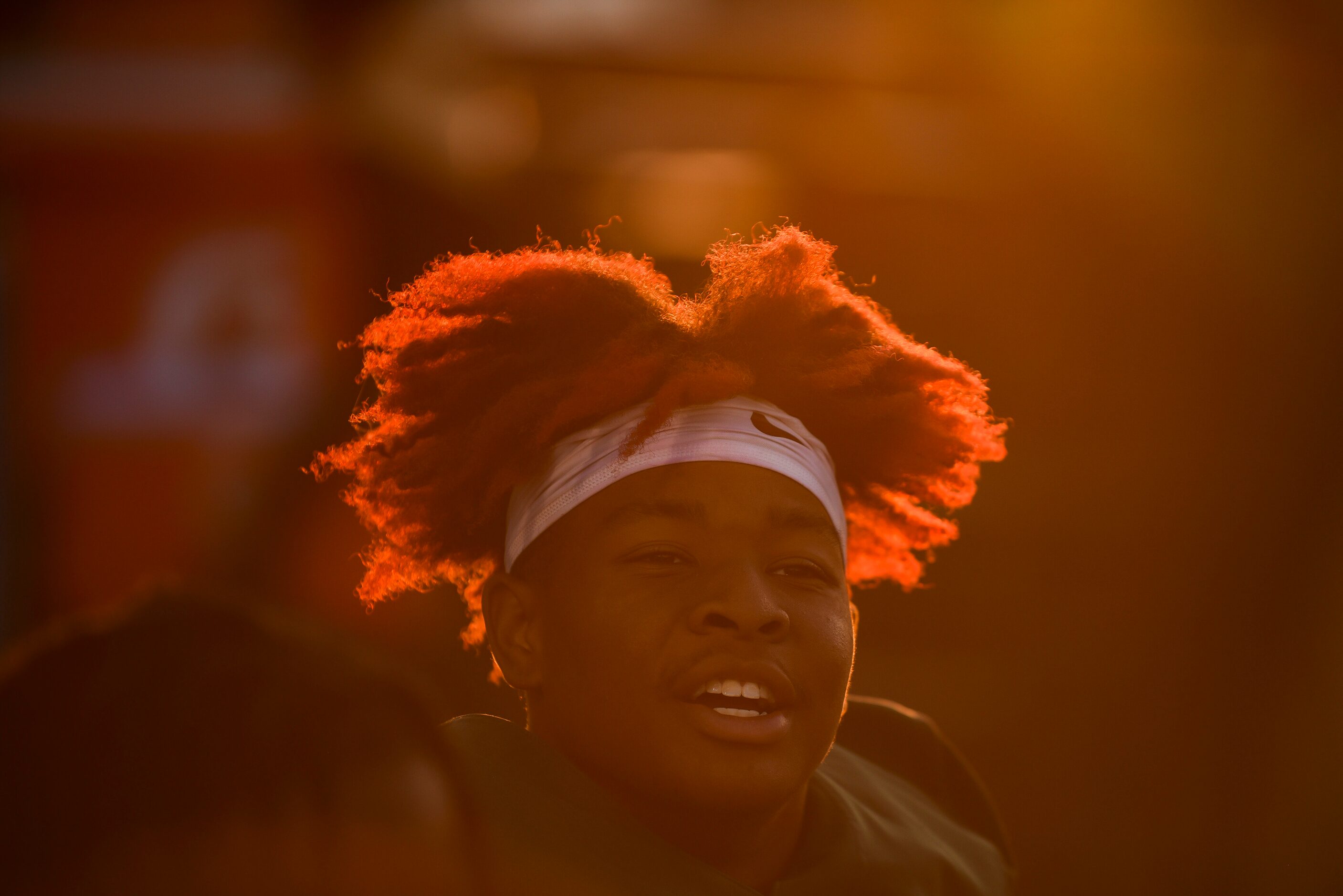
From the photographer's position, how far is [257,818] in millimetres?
929

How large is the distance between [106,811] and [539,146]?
22.5 ft

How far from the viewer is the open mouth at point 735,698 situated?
5.67 ft

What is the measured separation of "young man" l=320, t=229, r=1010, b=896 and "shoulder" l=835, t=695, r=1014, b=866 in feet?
0.05

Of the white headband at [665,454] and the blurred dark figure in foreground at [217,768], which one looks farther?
the white headband at [665,454]

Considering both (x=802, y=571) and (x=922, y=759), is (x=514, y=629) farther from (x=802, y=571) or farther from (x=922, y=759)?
(x=922, y=759)

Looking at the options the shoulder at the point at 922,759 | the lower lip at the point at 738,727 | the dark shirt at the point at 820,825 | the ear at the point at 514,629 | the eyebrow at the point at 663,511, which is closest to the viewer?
the dark shirt at the point at 820,825

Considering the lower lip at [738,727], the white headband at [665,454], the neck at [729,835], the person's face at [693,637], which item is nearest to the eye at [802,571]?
the person's face at [693,637]

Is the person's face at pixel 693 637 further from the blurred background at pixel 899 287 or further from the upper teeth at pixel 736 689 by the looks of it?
the blurred background at pixel 899 287

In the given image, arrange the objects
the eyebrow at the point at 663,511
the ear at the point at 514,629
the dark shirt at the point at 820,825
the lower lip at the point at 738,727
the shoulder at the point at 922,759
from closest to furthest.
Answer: the dark shirt at the point at 820,825 → the lower lip at the point at 738,727 → the eyebrow at the point at 663,511 → the ear at the point at 514,629 → the shoulder at the point at 922,759

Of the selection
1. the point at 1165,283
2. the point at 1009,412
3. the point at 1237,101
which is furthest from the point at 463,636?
the point at 1237,101

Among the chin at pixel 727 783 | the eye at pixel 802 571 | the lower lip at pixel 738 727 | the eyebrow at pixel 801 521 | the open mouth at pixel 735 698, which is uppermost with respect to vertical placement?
the eyebrow at pixel 801 521

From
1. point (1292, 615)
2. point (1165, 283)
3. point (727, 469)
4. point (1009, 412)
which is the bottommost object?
point (727, 469)

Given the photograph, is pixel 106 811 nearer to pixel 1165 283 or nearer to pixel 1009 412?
pixel 1009 412

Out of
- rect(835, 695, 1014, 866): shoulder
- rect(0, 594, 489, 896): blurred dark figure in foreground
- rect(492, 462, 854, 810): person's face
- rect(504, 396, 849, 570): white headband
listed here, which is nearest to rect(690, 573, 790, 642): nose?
rect(492, 462, 854, 810): person's face
